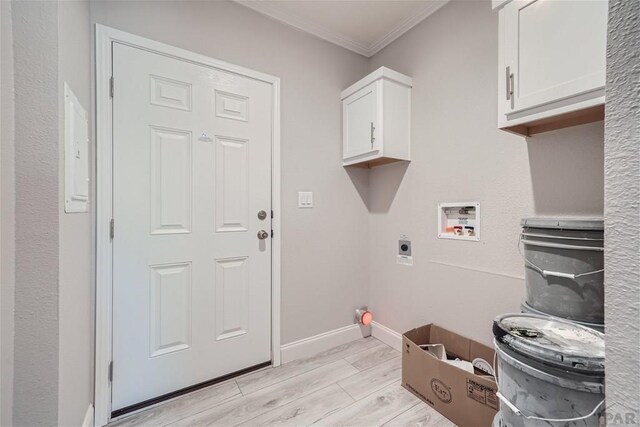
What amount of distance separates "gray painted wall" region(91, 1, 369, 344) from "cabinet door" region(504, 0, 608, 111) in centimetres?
123

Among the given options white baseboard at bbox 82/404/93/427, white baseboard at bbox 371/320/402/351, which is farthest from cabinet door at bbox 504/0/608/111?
white baseboard at bbox 82/404/93/427

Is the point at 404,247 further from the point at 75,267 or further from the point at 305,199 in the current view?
the point at 75,267

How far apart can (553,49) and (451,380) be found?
5.00 ft

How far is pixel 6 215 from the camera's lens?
76cm

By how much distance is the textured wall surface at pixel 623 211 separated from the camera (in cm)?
35

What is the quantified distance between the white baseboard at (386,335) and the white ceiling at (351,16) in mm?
2294

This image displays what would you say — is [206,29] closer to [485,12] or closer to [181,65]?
[181,65]

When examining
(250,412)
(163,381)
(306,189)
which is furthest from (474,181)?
(163,381)

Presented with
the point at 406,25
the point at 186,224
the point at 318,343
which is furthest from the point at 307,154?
the point at 318,343

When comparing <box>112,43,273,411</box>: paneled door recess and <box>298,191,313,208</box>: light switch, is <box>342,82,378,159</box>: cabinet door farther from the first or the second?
<box>112,43,273,411</box>: paneled door recess

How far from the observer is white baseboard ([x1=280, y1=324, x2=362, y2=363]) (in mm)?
1921

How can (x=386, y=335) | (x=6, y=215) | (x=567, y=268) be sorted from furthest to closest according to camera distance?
(x=386, y=335), (x=567, y=268), (x=6, y=215)

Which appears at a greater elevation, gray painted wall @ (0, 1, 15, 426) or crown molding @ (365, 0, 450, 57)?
crown molding @ (365, 0, 450, 57)

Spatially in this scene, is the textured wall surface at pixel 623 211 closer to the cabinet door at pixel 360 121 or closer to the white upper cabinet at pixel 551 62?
the white upper cabinet at pixel 551 62
